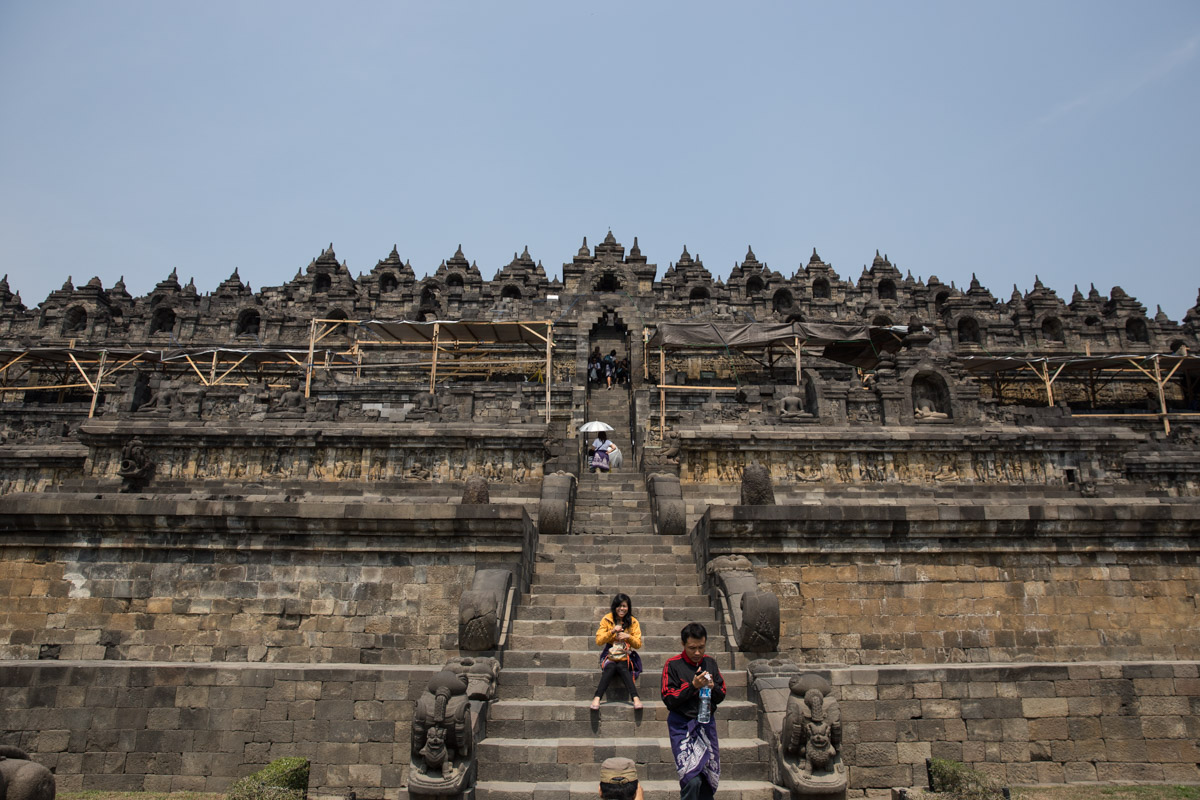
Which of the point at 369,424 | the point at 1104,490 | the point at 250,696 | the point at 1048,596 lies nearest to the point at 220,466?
the point at 369,424

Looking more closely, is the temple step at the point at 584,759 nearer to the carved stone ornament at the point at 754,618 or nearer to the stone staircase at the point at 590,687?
the stone staircase at the point at 590,687

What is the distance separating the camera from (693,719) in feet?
16.9

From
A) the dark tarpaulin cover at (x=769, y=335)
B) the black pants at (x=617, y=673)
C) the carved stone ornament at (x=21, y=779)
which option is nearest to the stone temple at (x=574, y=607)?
the black pants at (x=617, y=673)

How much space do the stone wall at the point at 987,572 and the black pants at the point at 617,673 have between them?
281 cm

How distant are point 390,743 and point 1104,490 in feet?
46.6

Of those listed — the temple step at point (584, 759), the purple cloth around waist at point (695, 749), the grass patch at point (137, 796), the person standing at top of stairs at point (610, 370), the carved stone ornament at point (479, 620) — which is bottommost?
the grass patch at point (137, 796)

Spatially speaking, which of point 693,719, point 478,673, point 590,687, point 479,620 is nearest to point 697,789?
point 693,719

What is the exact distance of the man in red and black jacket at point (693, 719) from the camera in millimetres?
5004

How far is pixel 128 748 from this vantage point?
7.62 metres

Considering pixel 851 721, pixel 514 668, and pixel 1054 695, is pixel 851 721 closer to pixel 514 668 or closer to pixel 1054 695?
pixel 1054 695

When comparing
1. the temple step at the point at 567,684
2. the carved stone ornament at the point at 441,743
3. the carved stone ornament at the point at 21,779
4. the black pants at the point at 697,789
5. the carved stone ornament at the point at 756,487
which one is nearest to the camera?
the black pants at the point at 697,789

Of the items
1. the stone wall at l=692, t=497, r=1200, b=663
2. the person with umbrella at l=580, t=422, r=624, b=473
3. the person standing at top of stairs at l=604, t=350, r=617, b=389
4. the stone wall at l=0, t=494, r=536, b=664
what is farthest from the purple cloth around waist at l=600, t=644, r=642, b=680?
the person standing at top of stairs at l=604, t=350, r=617, b=389

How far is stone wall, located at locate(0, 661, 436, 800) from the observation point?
7328 millimetres

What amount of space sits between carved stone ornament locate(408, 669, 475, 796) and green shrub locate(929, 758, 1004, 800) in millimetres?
4251
